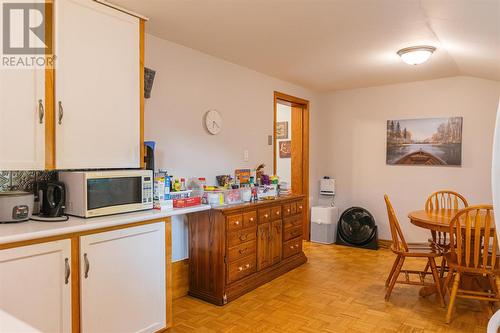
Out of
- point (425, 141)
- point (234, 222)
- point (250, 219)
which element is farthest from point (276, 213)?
point (425, 141)

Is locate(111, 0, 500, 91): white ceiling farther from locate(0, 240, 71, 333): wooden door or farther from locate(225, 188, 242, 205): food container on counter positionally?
locate(0, 240, 71, 333): wooden door

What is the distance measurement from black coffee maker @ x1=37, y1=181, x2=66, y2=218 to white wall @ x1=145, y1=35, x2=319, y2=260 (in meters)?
0.95

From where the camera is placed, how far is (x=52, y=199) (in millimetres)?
2090

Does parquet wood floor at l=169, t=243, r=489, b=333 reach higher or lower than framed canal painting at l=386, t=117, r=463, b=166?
lower

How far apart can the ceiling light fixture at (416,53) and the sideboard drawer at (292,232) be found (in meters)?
2.07

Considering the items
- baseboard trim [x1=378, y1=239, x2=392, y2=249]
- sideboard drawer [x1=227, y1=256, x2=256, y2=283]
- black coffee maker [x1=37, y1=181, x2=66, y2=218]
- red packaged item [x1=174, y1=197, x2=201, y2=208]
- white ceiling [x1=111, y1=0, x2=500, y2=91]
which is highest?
white ceiling [x1=111, y1=0, x2=500, y2=91]

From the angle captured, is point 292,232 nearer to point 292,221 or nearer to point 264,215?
point 292,221

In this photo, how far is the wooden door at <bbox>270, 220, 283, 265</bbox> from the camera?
11.8ft

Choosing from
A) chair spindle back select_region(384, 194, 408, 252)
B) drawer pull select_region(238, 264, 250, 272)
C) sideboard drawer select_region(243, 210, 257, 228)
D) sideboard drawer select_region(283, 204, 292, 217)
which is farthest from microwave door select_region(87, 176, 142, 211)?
chair spindle back select_region(384, 194, 408, 252)

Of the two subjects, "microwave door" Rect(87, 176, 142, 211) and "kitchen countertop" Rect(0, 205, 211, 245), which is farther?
"microwave door" Rect(87, 176, 142, 211)

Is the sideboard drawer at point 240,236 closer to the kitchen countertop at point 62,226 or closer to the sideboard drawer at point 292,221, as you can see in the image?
the sideboard drawer at point 292,221

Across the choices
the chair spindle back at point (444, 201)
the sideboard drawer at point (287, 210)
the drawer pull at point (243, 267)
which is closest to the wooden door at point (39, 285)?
the drawer pull at point (243, 267)

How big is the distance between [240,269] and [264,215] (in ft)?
1.92

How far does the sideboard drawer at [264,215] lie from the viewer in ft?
11.2
